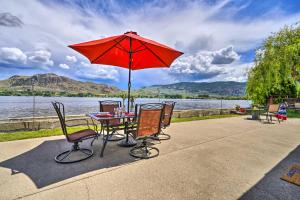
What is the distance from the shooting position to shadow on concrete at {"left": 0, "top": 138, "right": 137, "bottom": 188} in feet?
8.09

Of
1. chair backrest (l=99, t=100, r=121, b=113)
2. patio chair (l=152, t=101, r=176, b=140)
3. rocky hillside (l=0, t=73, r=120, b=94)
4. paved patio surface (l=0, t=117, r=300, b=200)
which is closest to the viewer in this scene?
paved patio surface (l=0, t=117, r=300, b=200)

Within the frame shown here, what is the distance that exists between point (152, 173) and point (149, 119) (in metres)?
1.06

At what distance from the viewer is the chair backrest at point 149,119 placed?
3.19 meters

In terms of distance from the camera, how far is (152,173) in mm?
2652

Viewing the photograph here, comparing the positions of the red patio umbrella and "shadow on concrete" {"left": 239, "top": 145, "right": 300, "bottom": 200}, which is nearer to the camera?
"shadow on concrete" {"left": 239, "top": 145, "right": 300, "bottom": 200}

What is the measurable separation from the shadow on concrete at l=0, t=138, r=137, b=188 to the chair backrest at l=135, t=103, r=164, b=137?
0.60 metres

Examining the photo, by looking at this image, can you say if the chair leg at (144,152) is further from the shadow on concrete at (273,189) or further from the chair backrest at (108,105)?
the shadow on concrete at (273,189)

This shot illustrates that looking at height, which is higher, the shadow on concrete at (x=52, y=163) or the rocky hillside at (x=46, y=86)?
the rocky hillside at (x=46, y=86)

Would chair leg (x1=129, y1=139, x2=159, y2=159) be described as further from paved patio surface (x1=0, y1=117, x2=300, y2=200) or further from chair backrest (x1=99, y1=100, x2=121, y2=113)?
chair backrest (x1=99, y1=100, x2=121, y2=113)

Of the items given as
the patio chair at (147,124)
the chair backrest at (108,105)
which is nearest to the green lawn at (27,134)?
the chair backrest at (108,105)

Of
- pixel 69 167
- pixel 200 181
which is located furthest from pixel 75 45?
pixel 200 181

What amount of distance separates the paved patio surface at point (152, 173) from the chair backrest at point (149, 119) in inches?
21.8

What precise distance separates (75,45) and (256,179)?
4055 mm

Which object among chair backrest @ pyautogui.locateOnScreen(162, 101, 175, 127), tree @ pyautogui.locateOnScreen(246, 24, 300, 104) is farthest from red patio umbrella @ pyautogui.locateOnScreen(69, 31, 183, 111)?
tree @ pyautogui.locateOnScreen(246, 24, 300, 104)
